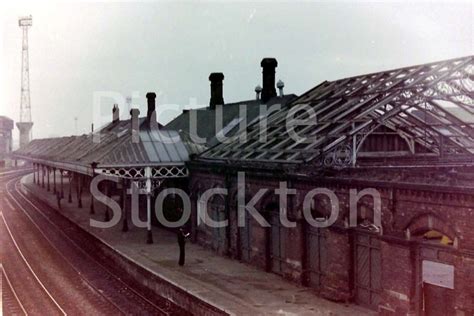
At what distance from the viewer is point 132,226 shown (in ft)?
93.2

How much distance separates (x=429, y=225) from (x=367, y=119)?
4868 millimetres

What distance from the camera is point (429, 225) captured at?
11.8 meters

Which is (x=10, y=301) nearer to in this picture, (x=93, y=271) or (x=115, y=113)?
(x=93, y=271)

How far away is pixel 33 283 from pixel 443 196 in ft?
47.5

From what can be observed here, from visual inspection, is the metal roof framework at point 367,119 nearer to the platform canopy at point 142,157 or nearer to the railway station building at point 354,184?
the railway station building at point 354,184

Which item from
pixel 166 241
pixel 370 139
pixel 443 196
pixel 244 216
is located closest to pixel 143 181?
pixel 166 241

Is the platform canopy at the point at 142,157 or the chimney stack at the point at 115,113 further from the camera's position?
the chimney stack at the point at 115,113

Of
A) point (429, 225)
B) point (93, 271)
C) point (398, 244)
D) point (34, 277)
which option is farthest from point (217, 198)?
point (429, 225)

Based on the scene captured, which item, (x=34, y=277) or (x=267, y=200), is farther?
(x=34, y=277)

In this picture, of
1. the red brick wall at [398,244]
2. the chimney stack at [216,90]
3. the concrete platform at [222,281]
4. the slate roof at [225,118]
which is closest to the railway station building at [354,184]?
the red brick wall at [398,244]

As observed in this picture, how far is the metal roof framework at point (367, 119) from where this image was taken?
51.3 feet

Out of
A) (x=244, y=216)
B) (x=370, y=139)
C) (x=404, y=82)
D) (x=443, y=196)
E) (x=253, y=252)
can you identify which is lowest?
(x=253, y=252)

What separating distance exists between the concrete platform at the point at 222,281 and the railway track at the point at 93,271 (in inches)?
32.3

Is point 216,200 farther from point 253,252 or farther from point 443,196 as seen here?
point 443,196
